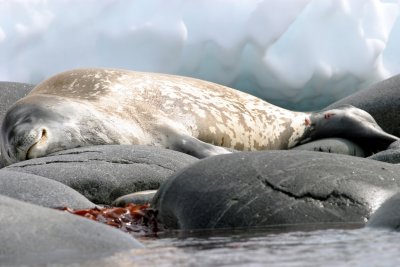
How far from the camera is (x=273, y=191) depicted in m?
4.21

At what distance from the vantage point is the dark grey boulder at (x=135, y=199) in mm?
5160

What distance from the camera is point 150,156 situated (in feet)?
20.1

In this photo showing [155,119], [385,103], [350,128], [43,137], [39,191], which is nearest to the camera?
[39,191]

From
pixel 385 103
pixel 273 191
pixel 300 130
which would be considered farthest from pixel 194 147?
pixel 385 103

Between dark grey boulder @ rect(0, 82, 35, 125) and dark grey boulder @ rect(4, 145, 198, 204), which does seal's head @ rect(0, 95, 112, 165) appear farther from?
dark grey boulder @ rect(0, 82, 35, 125)

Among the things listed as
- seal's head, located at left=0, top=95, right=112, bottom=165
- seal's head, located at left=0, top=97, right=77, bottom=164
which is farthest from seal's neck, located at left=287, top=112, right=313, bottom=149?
seal's head, located at left=0, top=97, right=77, bottom=164

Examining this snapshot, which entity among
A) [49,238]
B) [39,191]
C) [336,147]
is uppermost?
[49,238]

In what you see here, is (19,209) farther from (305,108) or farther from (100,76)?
(305,108)

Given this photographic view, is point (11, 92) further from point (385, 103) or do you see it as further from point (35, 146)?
point (35, 146)

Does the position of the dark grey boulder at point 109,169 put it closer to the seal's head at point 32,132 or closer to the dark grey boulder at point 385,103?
the seal's head at point 32,132

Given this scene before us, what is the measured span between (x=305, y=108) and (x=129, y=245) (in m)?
11.8

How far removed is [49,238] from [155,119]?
492 centimetres

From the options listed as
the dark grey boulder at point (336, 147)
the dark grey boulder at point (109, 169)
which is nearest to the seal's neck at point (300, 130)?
the dark grey boulder at point (336, 147)

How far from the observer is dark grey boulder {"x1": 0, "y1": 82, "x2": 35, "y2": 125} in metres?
14.5
